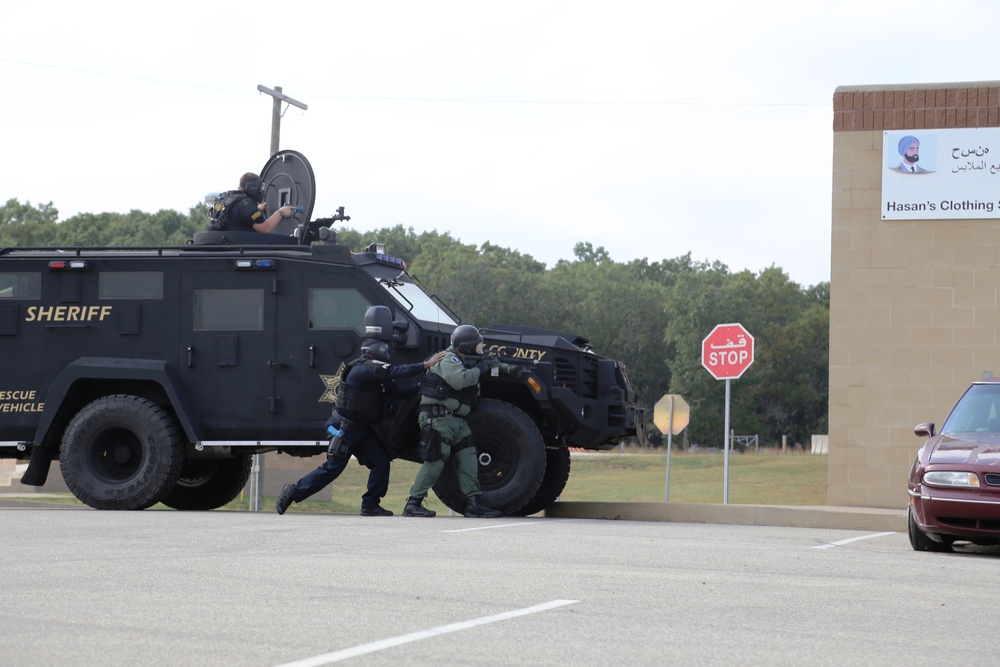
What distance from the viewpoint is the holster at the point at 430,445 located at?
1398cm

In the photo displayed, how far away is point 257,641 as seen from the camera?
6.07 m

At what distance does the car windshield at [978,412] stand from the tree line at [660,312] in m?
61.6

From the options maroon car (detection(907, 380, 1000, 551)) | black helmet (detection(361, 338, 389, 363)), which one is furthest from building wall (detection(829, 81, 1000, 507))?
black helmet (detection(361, 338, 389, 363))

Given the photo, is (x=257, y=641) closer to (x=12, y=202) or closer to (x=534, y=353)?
(x=534, y=353)

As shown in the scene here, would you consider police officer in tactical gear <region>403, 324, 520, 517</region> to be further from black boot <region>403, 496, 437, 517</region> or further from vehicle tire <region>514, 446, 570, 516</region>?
vehicle tire <region>514, 446, 570, 516</region>

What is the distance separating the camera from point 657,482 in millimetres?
42375

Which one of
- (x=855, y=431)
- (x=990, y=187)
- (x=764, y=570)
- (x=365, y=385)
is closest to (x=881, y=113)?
(x=990, y=187)

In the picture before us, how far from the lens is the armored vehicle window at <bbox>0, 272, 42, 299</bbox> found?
1565cm

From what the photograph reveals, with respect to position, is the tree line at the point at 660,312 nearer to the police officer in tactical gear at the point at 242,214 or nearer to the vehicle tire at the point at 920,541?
the police officer in tactical gear at the point at 242,214

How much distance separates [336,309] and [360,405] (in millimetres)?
1406

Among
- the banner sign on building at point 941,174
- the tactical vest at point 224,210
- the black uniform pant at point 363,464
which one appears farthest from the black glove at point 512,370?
the banner sign on building at point 941,174

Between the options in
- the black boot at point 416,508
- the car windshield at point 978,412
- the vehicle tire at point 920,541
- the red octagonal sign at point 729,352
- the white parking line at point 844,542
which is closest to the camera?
the white parking line at point 844,542

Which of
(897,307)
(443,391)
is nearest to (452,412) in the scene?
(443,391)

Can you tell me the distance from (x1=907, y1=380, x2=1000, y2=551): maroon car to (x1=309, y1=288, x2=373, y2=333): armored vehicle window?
18.7 feet
